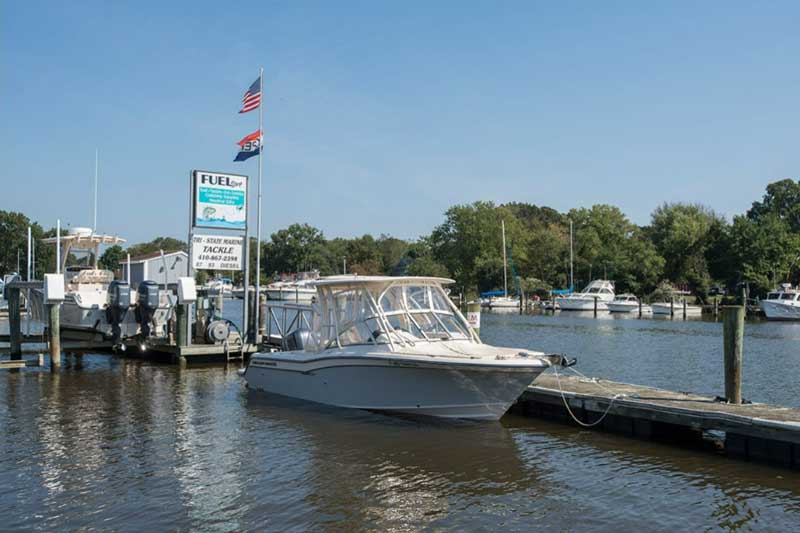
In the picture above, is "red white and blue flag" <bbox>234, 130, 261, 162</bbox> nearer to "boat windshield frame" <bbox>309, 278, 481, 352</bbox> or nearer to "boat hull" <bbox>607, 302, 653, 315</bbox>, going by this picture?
"boat windshield frame" <bbox>309, 278, 481, 352</bbox>

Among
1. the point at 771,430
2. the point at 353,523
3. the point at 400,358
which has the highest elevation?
the point at 400,358

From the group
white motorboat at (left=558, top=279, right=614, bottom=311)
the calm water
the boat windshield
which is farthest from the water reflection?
white motorboat at (left=558, top=279, right=614, bottom=311)

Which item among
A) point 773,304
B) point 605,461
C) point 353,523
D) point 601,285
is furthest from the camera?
point 601,285

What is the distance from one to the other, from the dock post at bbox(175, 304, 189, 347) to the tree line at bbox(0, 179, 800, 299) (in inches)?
2326

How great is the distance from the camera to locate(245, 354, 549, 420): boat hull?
558 inches

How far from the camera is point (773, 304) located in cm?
5869

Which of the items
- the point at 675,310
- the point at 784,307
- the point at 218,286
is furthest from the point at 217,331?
the point at 675,310

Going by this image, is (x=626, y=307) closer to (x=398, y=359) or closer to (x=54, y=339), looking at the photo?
(x=54, y=339)

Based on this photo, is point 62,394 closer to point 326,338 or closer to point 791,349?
point 326,338

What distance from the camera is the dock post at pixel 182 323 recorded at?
79.0 feet

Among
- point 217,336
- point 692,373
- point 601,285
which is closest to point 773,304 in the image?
point 601,285

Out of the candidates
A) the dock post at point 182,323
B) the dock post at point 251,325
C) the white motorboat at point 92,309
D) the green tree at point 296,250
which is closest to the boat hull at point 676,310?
the dock post at point 251,325

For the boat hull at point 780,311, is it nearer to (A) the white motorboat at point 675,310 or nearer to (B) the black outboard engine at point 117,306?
(A) the white motorboat at point 675,310

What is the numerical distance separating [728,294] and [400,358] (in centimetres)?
7358
